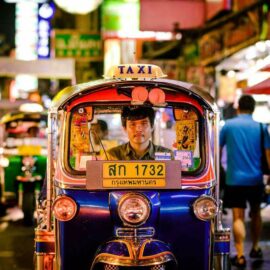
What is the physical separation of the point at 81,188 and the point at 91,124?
3.11 feet

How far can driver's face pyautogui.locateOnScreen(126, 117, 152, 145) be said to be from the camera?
705 cm

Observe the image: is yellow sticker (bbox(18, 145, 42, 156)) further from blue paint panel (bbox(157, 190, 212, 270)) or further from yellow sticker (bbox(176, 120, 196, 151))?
blue paint panel (bbox(157, 190, 212, 270))

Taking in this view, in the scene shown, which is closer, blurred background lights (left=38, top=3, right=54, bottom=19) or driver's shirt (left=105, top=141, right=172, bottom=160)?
driver's shirt (left=105, top=141, right=172, bottom=160)

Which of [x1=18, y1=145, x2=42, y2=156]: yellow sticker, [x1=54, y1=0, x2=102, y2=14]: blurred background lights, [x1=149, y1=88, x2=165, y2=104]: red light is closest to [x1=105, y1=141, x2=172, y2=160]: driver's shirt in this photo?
[x1=149, y1=88, x2=165, y2=104]: red light

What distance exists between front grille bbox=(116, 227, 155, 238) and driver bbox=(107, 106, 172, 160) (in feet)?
2.71

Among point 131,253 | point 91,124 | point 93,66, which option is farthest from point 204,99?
point 93,66

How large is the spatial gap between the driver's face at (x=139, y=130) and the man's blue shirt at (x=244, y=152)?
7.74ft

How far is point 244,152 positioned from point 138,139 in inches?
98.0

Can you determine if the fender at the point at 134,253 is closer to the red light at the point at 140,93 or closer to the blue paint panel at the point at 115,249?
the blue paint panel at the point at 115,249

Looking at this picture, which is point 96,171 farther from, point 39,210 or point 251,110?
point 251,110

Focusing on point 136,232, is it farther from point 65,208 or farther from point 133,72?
point 133,72

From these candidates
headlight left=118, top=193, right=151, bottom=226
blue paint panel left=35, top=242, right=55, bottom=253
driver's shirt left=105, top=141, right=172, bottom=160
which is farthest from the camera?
driver's shirt left=105, top=141, right=172, bottom=160

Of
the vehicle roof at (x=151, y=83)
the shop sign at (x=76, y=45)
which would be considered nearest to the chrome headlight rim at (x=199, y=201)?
the vehicle roof at (x=151, y=83)

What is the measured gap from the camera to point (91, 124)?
286 inches
